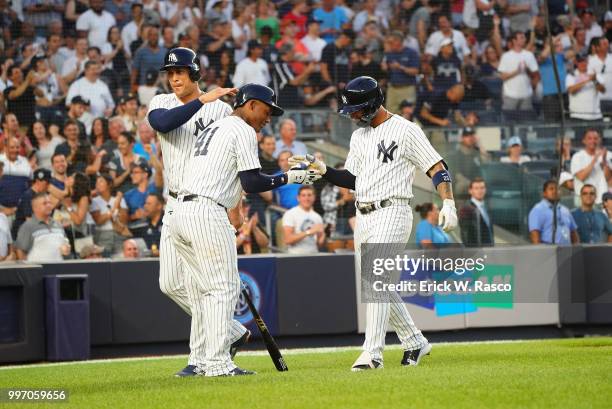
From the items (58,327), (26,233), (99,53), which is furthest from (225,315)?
(99,53)

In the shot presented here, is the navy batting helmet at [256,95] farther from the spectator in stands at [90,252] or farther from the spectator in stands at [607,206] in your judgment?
the spectator in stands at [607,206]

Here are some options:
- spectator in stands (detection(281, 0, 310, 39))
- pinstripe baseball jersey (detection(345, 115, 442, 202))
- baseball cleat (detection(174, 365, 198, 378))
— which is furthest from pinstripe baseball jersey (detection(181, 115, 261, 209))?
spectator in stands (detection(281, 0, 310, 39))

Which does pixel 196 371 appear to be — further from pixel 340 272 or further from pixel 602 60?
pixel 602 60

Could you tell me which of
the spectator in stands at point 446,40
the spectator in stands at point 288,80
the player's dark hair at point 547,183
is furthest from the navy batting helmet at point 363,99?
the spectator in stands at point 446,40

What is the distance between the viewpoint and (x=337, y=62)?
1630 centimetres

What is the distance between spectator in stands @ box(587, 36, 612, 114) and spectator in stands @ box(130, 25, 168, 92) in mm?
6785

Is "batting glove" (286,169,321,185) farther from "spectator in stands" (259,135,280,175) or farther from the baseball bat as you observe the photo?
"spectator in stands" (259,135,280,175)

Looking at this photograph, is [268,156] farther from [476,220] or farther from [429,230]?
[476,220]

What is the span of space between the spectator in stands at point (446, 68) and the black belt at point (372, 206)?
855cm

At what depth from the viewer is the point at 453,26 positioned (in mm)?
17797

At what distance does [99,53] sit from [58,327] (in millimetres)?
5302

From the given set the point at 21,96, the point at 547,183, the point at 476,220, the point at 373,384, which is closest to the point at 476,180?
the point at 476,220

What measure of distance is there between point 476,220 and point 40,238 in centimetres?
537

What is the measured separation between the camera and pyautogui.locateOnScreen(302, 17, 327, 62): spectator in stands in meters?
16.9
